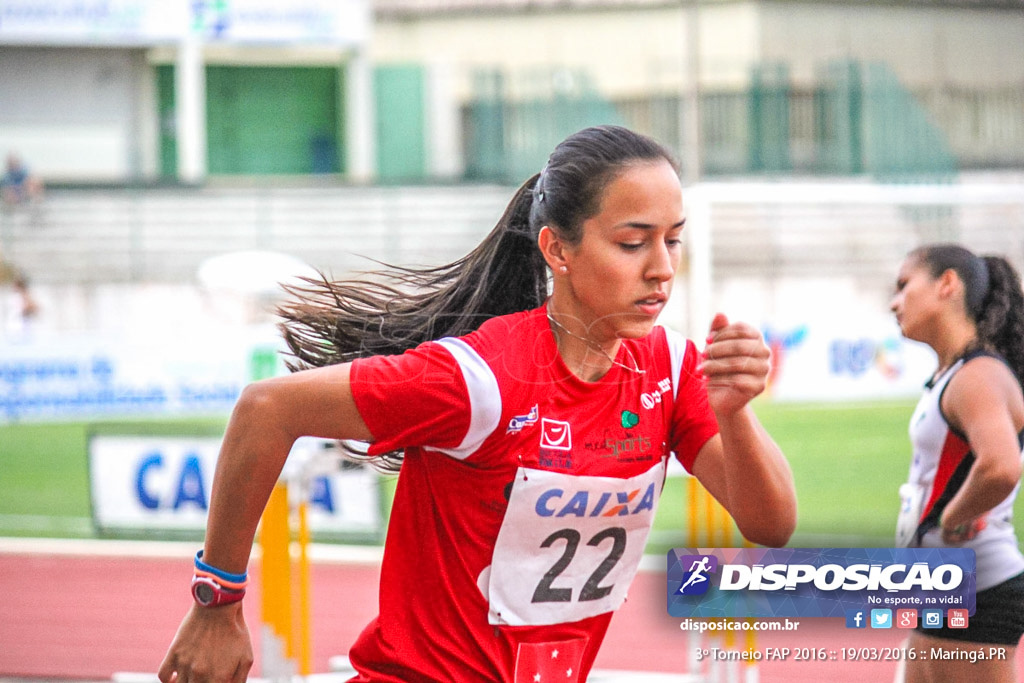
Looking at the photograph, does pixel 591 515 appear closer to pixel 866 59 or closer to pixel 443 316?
pixel 443 316

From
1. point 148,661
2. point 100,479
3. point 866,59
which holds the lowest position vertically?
point 148,661

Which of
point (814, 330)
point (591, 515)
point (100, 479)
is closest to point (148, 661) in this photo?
point (100, 479)

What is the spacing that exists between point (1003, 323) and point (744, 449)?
1.73 meters

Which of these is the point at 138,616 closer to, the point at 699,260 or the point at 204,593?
the point at 699,260

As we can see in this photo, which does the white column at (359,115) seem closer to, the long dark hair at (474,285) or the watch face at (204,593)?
the long dark hair at (474,285)

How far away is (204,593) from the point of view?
2486 millimetres

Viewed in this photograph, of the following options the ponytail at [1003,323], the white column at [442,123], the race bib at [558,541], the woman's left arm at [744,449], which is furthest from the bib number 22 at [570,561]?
the white column at [442,123]

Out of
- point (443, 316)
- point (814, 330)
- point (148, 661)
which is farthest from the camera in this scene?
point (814, 330)

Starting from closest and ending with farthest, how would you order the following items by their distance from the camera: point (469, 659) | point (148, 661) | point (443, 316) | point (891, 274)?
point (469, 659) < point (443, 316) < point (148, 661) < point (891, 274)

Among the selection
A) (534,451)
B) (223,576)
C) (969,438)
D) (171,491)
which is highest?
(534,451)

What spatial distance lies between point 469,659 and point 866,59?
27.5 metres

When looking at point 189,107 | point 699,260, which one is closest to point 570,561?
point 699,260

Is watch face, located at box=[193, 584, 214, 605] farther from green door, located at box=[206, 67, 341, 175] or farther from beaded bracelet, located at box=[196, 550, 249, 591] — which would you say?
green door, located at box=[206, 67, 341, 175]

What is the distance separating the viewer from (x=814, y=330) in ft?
58.4
